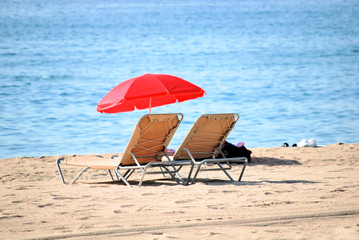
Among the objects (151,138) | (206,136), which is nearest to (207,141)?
(206,136)

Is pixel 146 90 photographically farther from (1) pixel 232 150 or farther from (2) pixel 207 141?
(1) pixel 232 150

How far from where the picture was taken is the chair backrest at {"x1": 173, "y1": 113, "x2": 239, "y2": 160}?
5.93 m

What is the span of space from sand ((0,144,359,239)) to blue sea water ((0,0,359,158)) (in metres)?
6.02

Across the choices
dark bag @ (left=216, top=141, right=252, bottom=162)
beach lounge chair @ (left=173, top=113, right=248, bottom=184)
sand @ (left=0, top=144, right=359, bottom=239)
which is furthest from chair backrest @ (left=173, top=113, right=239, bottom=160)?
dark bag @ (left=216, top=141, right=252, bottom=162)

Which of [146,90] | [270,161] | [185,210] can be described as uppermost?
[146,90]

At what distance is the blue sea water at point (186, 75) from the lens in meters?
13.2

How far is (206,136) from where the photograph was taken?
608cm

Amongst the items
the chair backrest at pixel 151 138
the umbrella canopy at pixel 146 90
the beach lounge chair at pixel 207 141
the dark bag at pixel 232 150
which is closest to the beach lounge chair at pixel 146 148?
the chair backrest at pixel 151 138

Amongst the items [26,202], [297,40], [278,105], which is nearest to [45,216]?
[26,202]

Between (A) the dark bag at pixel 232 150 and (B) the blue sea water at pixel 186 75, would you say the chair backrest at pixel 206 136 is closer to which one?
(A) the dark bag at pixel 232 150

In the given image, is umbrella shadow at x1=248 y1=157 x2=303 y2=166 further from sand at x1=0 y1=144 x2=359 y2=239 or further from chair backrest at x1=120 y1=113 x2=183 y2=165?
chair backrest at x1=120 y1=113 x2=183 y2=165

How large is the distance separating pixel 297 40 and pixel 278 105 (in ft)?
99.7

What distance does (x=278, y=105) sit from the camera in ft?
59.1

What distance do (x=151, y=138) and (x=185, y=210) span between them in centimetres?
165
